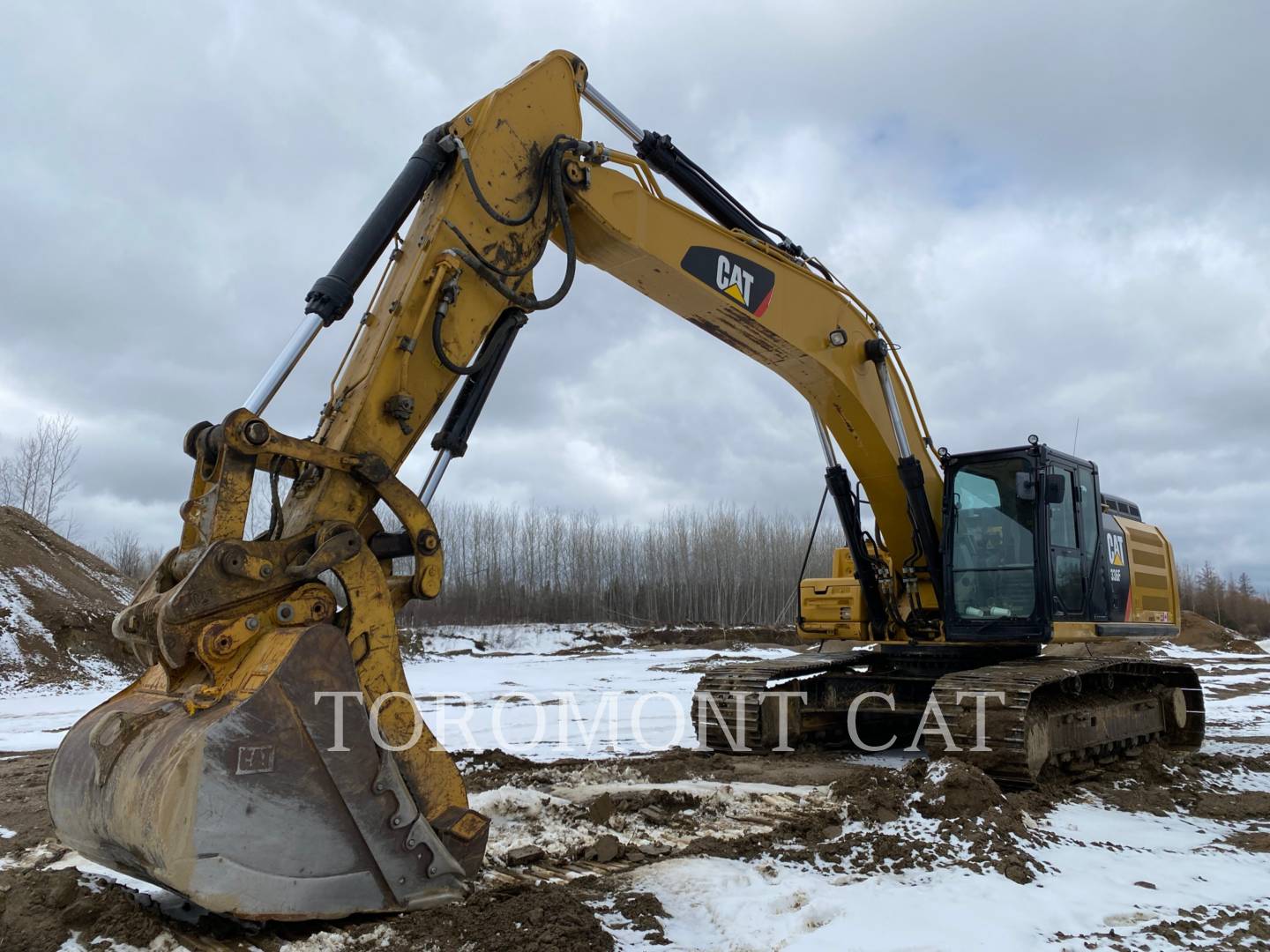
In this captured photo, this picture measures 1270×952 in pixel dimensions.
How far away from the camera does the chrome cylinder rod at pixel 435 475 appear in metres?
4.35

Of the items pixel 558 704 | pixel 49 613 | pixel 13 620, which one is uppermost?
pixel 49 613

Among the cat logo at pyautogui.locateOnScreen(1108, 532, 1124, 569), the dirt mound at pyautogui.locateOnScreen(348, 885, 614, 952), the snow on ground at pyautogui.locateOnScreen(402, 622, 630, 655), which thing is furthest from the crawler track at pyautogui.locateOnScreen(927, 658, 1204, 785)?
the snow on ground at pyautogui.locateOnScreen(402, 622, 630, 655)

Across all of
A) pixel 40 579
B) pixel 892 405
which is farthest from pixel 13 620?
pixel 892 405

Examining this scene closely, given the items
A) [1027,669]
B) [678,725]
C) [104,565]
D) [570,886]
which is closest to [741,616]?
[104,565]

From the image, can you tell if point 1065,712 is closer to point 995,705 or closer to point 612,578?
point 995,705

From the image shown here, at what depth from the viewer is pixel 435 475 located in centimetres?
448

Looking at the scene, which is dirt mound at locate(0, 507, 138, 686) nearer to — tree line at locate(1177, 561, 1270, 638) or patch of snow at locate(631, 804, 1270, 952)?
patch of snow at locate(631, 804, 1270, 952)

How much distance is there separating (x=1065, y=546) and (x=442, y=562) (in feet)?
18.3

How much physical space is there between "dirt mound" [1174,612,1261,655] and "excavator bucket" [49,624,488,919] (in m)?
31.9

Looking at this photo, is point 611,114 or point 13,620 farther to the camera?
point 13,620

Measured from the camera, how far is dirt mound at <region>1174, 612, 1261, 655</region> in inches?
1183

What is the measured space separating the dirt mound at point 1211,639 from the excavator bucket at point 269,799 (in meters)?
31.9

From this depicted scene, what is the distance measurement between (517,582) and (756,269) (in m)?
33.0

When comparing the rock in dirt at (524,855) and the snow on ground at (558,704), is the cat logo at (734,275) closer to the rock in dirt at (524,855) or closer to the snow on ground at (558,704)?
the rock in dirt at (524,855)
